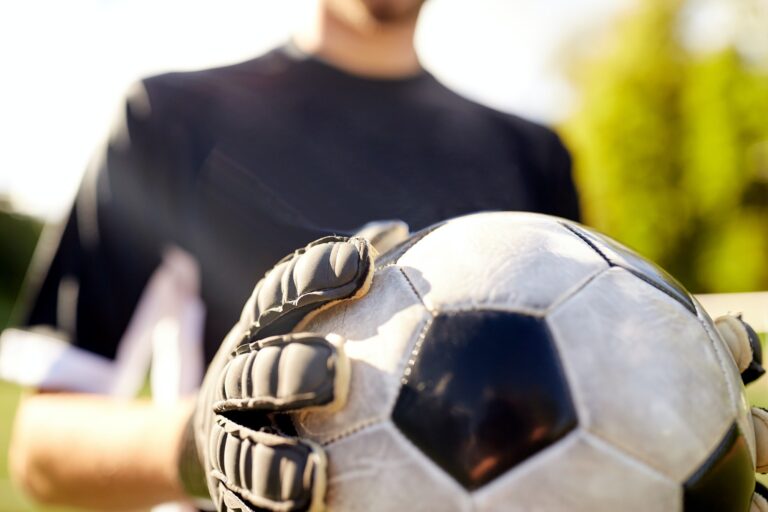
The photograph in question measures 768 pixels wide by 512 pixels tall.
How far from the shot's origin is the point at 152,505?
Result: 183 centimetres

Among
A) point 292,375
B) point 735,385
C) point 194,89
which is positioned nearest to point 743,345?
point 735,385

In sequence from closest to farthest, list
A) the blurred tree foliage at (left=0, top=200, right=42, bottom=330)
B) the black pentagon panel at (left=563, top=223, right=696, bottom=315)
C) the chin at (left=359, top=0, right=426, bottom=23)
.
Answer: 1. the black pentagon panel at (left=563, top=223, right=696, bottom=315)
2. the chin at (left=359, top=0, right=426, bottom=23)
3. the blurred tree foliage at (left=0, top=200, right=42, bottom=330)

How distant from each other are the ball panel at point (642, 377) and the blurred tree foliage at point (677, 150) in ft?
46.1

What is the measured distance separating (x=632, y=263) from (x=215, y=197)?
1321 mm

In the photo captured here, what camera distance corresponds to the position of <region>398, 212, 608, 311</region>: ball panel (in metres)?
1.04

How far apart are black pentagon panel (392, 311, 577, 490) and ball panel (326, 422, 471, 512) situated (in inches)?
0.7

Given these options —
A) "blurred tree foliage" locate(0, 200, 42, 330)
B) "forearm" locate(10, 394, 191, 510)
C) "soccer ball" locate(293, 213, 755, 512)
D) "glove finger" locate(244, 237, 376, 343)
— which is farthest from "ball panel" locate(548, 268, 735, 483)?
"blurred tree foliage" locate(0, 200, 42, 330)

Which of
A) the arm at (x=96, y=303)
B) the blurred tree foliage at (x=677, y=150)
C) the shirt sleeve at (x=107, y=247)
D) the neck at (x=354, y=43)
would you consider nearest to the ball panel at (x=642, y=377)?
the arm at (x=96, y=303)

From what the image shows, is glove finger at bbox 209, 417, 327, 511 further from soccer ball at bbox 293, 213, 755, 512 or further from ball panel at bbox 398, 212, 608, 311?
ball panel at bbox 398, 212, 608, 311

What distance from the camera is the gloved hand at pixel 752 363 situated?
3.86ft

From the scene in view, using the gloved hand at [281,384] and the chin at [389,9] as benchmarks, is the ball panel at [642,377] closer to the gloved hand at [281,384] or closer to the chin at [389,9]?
the gloved hand at [281,384]

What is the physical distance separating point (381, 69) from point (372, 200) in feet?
1.91

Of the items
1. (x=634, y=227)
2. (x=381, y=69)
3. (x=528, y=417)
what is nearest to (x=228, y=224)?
(x=381, y=69)

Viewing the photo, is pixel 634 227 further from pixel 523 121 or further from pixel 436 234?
pixel 436 234
